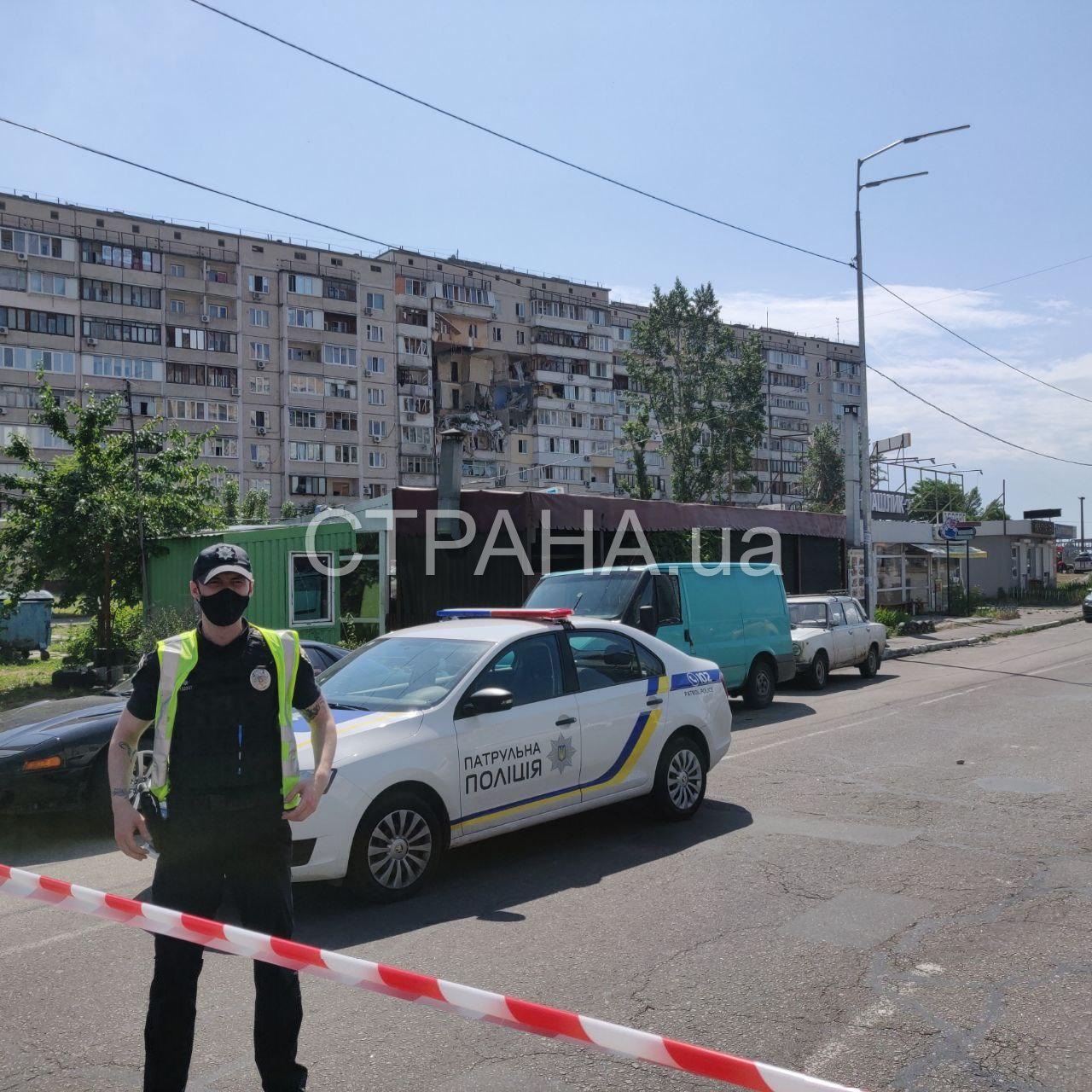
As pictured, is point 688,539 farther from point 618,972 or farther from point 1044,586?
point 1044,586

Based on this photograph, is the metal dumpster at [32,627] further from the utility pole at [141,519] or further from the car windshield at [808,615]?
the car windshield at [808,615]

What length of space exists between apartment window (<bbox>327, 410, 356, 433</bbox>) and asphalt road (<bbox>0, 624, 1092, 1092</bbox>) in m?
59.9

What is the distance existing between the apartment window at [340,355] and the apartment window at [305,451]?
17.4ft

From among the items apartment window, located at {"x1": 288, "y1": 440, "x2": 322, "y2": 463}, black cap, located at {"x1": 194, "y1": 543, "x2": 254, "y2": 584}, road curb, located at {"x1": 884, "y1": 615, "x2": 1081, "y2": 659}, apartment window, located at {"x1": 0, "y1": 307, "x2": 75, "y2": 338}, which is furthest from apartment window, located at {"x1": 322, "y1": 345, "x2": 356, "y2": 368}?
black cap, located at {"x1": 194, "y1": 543, "x2": 254, "y2": 584}

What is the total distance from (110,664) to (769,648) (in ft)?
35.8

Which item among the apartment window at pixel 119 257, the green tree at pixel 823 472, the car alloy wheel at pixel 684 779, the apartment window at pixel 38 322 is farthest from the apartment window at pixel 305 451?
the car alloy wheel at pixel 684 779

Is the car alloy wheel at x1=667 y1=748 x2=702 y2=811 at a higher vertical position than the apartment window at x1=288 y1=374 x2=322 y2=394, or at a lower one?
lower

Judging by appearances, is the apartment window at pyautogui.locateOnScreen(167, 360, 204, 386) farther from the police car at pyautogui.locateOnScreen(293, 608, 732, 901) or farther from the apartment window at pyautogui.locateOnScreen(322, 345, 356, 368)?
the police car at pyautogui.locateOnScreen(293, 608, 732, 901)

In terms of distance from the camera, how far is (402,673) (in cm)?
689

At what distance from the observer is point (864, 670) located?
64.1 ft

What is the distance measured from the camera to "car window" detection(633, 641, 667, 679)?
783 centimetres

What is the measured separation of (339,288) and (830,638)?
5480cm

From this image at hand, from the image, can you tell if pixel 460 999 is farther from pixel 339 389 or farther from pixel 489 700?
pixel 339 389

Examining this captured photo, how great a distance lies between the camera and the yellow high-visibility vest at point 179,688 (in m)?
3.48
